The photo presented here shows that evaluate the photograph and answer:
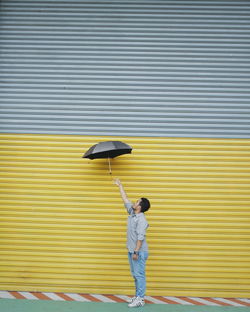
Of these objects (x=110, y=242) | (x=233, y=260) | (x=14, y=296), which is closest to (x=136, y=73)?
(x=110, y=242)

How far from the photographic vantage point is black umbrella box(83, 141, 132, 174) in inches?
209

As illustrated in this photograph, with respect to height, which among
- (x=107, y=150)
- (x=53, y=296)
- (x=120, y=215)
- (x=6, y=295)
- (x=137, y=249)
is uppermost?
(x=107, y=150)

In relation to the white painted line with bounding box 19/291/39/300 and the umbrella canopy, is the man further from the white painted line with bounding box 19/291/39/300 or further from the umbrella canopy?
the white painted line with bounding box 19/291/39/300

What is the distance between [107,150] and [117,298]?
8.11 feet

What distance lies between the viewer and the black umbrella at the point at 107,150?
530 centimetres

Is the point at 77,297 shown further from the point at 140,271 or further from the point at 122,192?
the point at 122,192

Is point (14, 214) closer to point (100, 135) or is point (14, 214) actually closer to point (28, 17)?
point (100, 135)

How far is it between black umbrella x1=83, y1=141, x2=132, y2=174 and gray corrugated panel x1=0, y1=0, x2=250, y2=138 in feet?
1.75

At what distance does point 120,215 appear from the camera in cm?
589

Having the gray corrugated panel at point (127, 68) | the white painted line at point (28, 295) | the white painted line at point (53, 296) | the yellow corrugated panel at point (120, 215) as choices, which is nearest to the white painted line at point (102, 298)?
the yellow corrugated panel at point (120, 215)

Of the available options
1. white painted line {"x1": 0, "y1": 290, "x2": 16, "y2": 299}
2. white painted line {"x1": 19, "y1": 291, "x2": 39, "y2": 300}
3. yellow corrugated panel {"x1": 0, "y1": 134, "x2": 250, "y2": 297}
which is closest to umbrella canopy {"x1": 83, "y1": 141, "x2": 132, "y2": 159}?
yellow corrugated panel {"x1": 0, "y1": 134, "x2": 250, "y2": 297}

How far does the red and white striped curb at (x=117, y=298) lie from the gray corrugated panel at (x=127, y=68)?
2801 mm

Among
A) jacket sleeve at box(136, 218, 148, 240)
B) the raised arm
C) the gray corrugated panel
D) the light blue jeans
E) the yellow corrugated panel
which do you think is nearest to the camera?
jacket sleeve at box(136, 218, 148, 240)

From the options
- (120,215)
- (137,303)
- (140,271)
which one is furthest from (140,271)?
(120,215)
